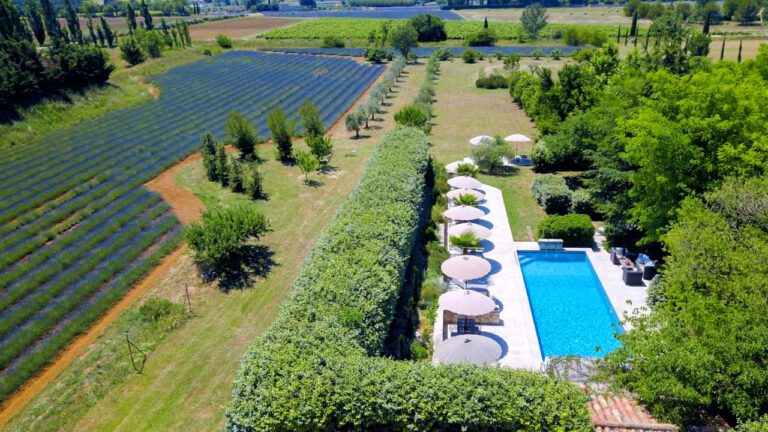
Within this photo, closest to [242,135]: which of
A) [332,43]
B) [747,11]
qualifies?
[332,43]

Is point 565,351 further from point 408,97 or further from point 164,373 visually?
point 408,97

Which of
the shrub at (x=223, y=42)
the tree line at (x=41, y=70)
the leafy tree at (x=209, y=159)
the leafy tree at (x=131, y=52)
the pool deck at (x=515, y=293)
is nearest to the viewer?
the pool deck at (x=515, y=293)

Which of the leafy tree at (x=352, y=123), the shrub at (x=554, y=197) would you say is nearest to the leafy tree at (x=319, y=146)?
the leafy tree at (x=352, y=123)

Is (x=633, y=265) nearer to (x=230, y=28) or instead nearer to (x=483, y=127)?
(x=483, y=127)

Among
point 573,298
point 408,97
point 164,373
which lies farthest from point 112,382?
point 408,97

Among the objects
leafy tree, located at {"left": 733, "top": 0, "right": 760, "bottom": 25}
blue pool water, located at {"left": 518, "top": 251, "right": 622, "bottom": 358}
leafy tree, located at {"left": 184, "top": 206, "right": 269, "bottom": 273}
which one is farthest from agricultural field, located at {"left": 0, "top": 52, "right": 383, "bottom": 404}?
leafy tree, located at {"left": 733, "top": 0, "right": 760, "bottom": 25}

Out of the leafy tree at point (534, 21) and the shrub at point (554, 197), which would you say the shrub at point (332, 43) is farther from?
the shrub at point (554, 197)
